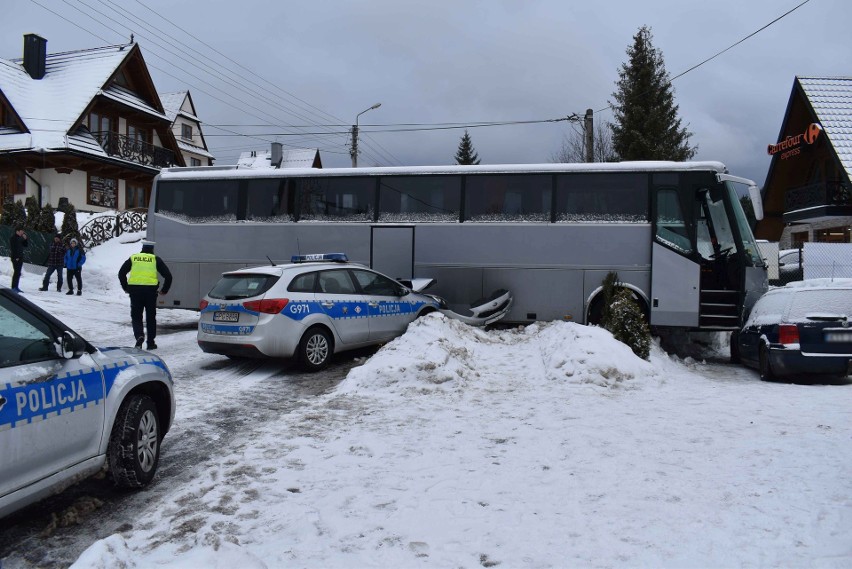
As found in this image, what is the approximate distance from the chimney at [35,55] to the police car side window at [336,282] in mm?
35091

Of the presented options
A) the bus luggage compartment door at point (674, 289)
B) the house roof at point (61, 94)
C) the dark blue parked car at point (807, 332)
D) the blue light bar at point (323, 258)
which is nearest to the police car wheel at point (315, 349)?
the blue light bar at point (323, 258)

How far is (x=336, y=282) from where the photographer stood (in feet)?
32.2

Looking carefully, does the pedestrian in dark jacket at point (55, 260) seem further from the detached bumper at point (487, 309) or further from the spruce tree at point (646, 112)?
the spruce tree at point (646, 112)

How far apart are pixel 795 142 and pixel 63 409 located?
34.9 meters

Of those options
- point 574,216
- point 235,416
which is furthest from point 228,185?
point 235,416

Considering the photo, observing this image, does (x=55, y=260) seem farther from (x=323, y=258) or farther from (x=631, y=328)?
(x=631, y=328)

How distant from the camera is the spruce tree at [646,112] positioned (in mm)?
37281

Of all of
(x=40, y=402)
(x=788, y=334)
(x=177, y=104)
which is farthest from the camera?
(x=177, y=104)

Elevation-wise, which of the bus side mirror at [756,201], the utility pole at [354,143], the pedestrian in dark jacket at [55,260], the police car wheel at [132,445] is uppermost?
the utility pole at [354,143]

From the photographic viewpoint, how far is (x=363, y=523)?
12.6 feet

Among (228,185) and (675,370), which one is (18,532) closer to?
(675,370)

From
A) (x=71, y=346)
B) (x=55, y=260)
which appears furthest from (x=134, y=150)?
(x=71, y=346)

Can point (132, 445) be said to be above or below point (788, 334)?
below

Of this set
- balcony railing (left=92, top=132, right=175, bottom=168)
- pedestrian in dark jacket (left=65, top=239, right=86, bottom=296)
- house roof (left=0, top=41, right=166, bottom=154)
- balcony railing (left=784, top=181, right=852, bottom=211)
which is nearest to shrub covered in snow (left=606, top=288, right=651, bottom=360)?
pedestrian in dark jacket (left=65, top=239, right=86, bottom=296)
